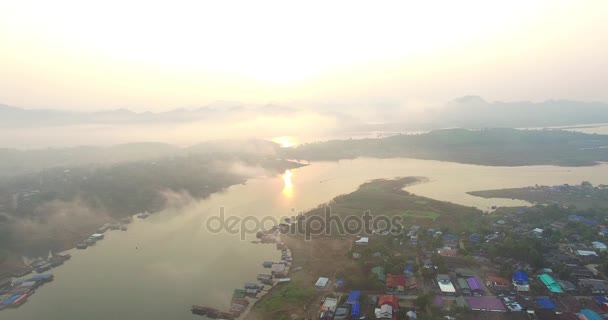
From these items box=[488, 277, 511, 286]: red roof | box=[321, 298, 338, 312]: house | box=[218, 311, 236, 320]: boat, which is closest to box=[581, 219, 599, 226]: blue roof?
box=[488, 277, 511, 286]: red roof

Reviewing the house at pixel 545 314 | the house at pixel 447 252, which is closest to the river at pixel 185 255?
the house at pixel 447 252

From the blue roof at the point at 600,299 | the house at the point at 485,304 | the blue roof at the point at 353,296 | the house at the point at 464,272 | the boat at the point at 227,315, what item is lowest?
the boat at the point at 227,315

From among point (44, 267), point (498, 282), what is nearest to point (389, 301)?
point (498, 282)

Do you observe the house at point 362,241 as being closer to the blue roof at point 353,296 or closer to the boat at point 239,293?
the blue roof at point 353,296

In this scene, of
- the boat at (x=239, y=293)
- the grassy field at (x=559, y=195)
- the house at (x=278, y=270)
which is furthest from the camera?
the grassy field at (x=559, y=195)

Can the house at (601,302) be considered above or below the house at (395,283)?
below

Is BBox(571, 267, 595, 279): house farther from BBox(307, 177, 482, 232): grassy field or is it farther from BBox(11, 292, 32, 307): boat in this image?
BBox(11, 292, 32, 307): boat

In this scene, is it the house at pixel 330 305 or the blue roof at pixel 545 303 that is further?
the house at pixel 330 305
